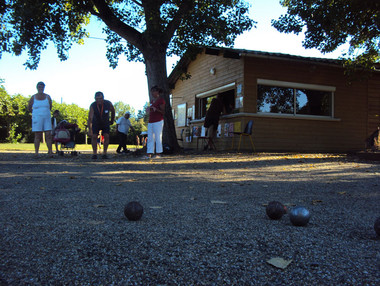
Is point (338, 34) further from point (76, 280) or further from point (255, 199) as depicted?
point (76, 280)

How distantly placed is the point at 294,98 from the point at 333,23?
3.37 meters

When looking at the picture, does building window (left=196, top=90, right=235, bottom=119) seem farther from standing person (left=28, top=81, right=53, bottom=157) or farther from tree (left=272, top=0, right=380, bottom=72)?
standing person (left=28, top=81, right=53, bottom=157)

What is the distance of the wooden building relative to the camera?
38.5 ft

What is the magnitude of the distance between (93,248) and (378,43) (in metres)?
12.6

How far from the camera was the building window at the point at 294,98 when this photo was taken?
12008 mm

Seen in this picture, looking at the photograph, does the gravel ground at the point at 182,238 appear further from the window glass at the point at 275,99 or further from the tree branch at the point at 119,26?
the window glass at the point at 275,99

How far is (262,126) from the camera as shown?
11773 millimetres

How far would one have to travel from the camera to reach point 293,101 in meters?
12.3

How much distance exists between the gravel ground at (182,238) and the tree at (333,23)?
7.50 meters

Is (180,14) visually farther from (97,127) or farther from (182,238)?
(182,238)

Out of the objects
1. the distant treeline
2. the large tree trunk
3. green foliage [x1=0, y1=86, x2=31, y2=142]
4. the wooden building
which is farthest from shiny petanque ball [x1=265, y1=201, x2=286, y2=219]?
green foliage [x1=0, y1=86, x2=31, y2=142]

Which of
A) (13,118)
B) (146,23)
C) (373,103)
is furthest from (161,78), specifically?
(13,118)

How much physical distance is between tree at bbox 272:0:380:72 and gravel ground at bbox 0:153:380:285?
7.50 metres

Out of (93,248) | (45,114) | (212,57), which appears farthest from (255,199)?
(212,57)
